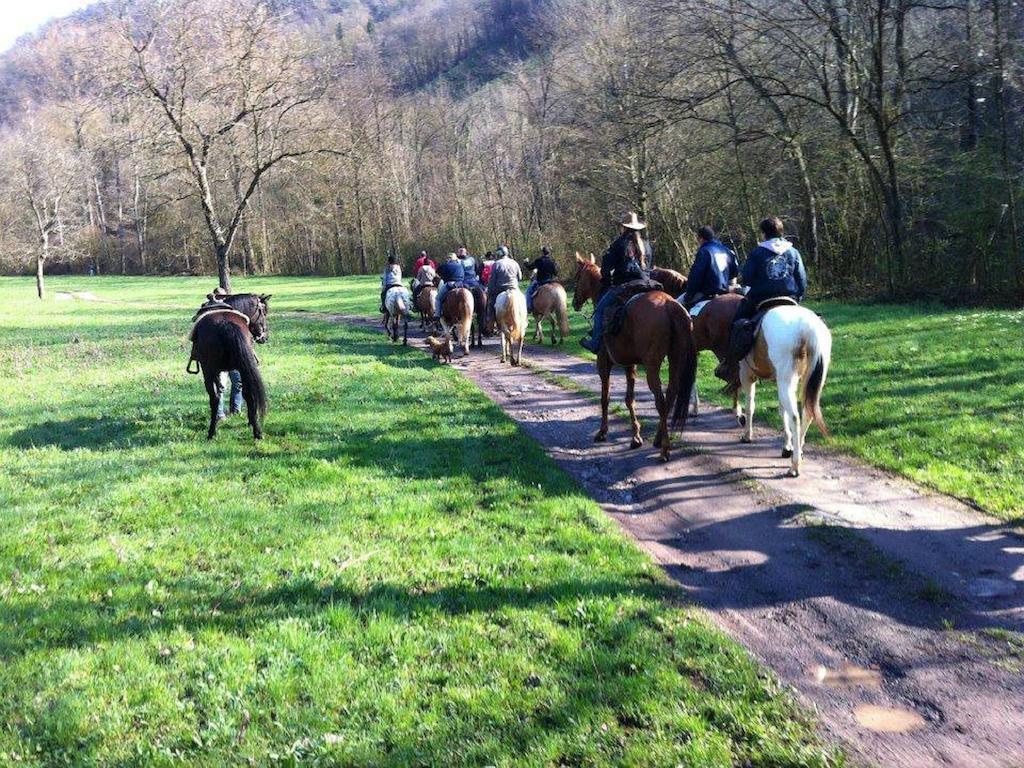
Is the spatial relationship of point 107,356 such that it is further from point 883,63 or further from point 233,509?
point 883,63

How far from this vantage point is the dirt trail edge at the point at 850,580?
407 centimetres

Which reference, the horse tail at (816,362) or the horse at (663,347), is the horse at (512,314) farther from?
the horse tail at (816,362)

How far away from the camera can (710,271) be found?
11195 mm

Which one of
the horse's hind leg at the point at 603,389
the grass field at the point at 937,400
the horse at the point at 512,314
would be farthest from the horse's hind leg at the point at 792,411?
the horse at the point at 512,314

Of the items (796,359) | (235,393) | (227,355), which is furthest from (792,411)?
(235,393)

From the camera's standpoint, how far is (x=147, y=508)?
7.51 m

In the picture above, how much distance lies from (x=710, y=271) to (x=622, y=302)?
6.90ft

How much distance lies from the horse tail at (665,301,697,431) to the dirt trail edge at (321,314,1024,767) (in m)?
0.67

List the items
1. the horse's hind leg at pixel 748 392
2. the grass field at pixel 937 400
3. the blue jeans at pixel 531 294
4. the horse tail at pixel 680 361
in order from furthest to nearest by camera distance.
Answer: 1. the blue jeans at pixel 531 294
2. the horse's hind leg at pixel 748 392
3. the horse tail at pixel 680 361
4. the grass field at pixel 937 400

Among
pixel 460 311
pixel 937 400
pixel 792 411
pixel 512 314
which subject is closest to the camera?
pixel 792 411

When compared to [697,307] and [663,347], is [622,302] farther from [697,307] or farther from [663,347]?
[697,307]

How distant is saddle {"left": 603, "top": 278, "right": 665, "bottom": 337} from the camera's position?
963 centimetres

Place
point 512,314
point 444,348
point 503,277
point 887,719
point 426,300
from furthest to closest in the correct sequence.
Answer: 1. point 426,300
2. point 444,348
3. point 503,277
4. point 512,314
5. point 887,719

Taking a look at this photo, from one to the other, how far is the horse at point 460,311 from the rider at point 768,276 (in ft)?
31.6
